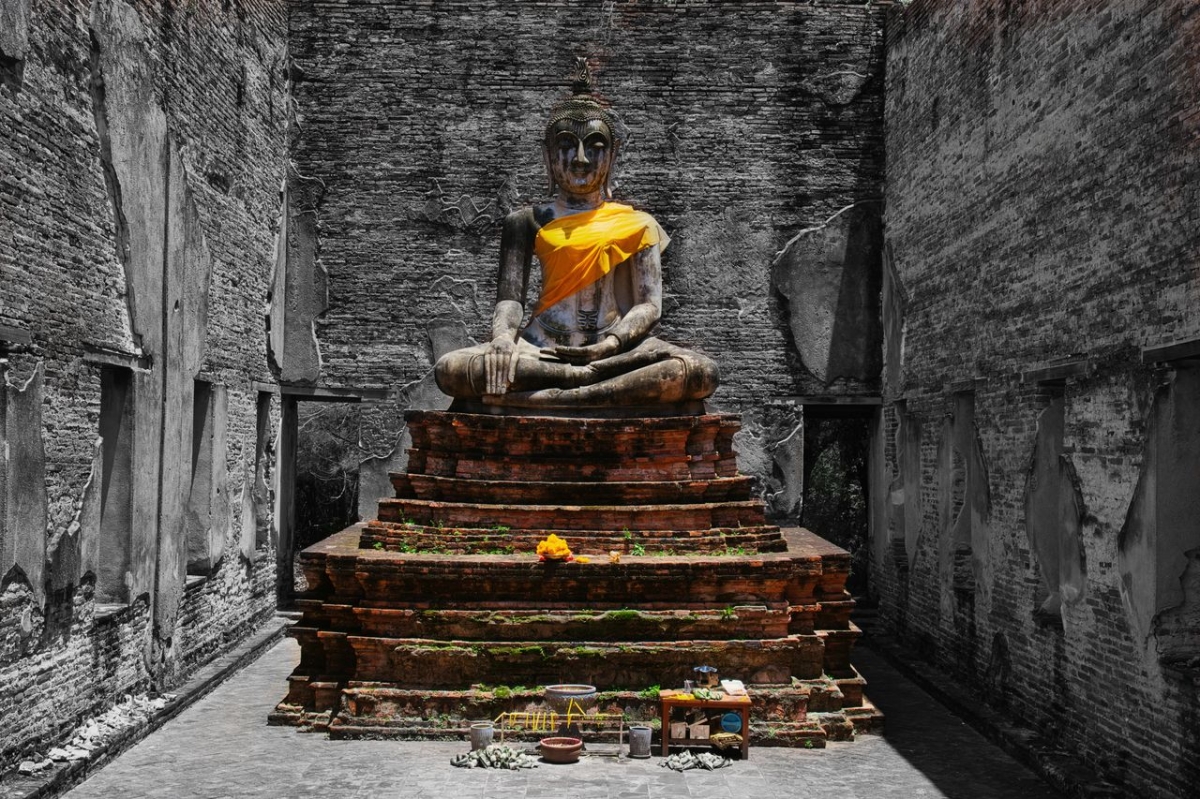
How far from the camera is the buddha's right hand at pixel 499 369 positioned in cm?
886

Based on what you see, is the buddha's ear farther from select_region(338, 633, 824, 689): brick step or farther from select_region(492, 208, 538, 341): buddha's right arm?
select_region(338, 633, 824, 689): brick step

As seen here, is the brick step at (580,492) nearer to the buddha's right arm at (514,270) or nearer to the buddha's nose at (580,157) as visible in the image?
the buddha's right arm at (514,270)

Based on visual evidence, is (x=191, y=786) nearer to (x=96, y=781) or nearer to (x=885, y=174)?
(x=96, y=781)

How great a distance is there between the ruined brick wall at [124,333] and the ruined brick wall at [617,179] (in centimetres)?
90

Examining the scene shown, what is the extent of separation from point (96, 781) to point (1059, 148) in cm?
700

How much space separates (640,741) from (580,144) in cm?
443

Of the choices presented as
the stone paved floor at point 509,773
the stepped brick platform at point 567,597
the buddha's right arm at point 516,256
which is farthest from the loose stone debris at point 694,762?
the buddha's right arm at point 516,256

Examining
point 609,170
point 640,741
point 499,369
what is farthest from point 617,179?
point 640,741

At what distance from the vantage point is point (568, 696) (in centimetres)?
749

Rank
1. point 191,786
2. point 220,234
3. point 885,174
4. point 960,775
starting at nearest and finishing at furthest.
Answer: point 191,786 < point 960,775 < point 220,234 < point 885,174

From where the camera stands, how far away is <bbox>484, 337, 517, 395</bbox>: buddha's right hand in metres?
8.86

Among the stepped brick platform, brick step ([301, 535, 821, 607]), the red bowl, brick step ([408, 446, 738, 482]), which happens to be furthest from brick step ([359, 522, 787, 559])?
the red bowl

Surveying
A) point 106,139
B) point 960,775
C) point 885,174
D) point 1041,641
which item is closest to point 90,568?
point 106,139

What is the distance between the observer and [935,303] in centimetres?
1109
